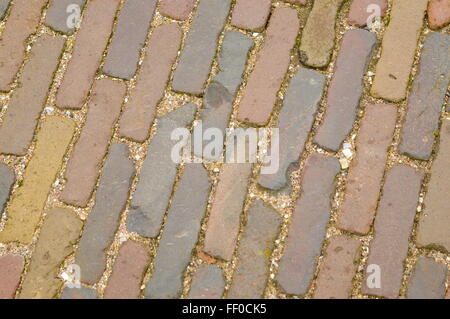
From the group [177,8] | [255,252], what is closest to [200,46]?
[177,8]

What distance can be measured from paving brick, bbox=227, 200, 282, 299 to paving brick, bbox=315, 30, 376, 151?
1.53ft

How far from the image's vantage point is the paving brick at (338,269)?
2.33 m

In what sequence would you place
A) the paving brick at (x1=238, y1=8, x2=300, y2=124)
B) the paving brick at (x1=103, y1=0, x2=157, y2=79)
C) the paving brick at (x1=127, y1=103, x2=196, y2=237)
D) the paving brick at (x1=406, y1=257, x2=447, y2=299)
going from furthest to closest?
the paving brick at (x1=103, y1=0, x2=157, y2=79), the paving brick at (x1=238, y1=8, x2=300, y2=124), the paving brick at (x1=127, y1=103, x2=196, y2=237), the paving brick at (x1=406, y1=257, x2=447, y2=299)

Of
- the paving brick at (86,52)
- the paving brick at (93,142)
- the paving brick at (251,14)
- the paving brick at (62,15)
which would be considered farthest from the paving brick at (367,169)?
the paving brick at (62,15)

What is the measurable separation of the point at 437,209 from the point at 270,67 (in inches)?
43.1

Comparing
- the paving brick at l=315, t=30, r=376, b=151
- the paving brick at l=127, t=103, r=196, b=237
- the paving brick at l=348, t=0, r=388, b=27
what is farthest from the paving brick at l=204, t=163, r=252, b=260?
the paving brick at l=348, t=0, r=388, b=27

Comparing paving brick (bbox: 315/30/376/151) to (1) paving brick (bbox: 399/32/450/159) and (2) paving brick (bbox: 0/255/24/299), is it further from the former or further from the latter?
(2) paving brick (bbox: 0/255/24/299)

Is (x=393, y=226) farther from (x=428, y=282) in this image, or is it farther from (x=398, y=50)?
(x=398, y=50)

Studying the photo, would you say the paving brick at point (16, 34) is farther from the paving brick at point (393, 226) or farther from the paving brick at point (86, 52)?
the paving brick at point (393, 226)

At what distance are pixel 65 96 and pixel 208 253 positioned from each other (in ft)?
3.71

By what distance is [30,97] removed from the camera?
2660 mm

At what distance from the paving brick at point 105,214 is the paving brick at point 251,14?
93 centimetres

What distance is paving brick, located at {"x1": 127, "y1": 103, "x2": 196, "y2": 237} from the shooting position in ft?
8.00
